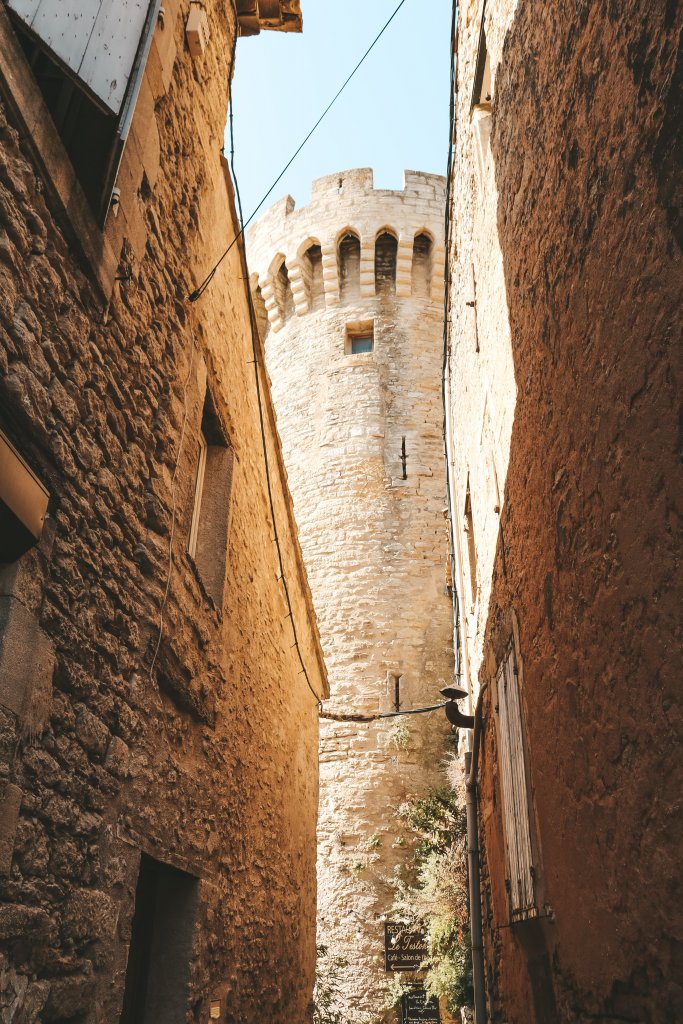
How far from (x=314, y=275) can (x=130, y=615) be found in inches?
582

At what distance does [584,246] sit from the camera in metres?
2.59

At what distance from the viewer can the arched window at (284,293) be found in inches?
664

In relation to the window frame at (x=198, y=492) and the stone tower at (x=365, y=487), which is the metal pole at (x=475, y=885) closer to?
the window frame at (x=198, y=492)

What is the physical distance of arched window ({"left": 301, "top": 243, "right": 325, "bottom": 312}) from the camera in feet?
54.0

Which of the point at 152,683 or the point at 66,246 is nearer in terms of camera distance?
the point at 66,246

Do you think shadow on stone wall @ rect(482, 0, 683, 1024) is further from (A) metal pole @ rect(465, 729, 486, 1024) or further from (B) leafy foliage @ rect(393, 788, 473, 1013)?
(B) leafy foliage @ rect(393, 788, 473, 1013)

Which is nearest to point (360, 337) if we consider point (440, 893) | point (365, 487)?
point (365, 487)

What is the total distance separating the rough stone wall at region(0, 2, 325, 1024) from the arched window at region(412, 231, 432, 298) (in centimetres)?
1137

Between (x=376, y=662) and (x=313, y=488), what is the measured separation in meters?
3.44

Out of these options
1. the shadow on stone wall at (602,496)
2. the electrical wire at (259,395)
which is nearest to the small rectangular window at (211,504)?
the electrical wire at (259,395)

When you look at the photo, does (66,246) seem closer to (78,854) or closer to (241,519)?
(78,854)

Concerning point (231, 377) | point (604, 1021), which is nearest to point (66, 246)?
point (231, 377)

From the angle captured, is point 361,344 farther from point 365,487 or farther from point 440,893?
point 440,893

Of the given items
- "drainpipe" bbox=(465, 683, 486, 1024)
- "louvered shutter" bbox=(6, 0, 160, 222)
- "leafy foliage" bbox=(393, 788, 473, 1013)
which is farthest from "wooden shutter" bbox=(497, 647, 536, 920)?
"leafy foliage" bbox=(393, 788, 473, 1013)
